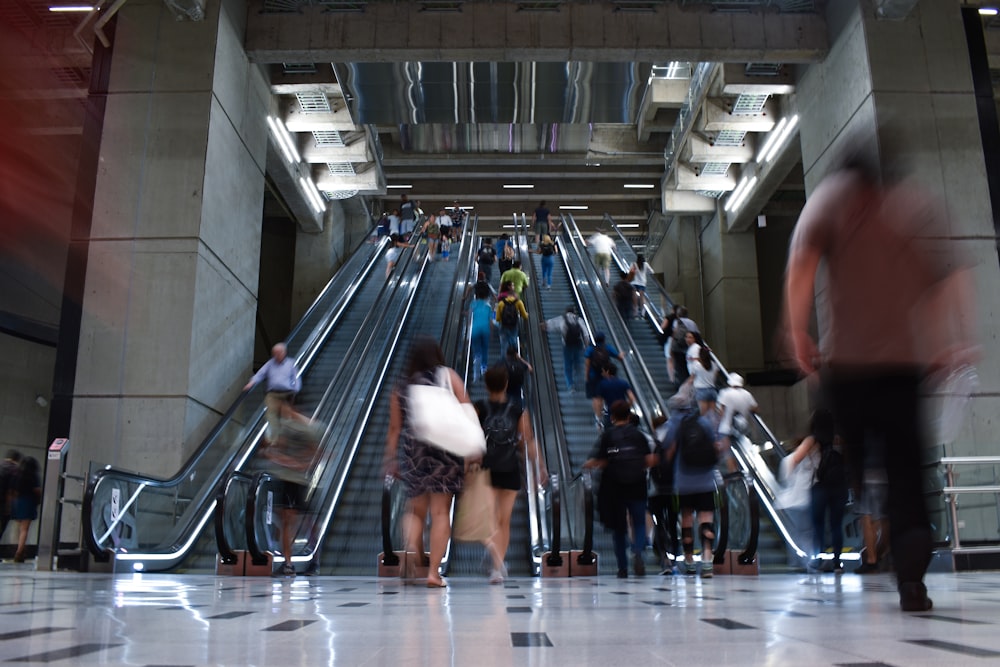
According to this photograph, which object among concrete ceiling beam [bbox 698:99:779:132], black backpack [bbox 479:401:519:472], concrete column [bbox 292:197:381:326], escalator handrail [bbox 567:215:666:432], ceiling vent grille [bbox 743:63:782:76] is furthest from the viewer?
concrete column [bbox 292:197:381:326]

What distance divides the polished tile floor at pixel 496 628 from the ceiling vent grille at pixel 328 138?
13.2m

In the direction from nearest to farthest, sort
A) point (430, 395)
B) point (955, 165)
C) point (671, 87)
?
point (430, 395) < point (955, 165) < point (671, 87)

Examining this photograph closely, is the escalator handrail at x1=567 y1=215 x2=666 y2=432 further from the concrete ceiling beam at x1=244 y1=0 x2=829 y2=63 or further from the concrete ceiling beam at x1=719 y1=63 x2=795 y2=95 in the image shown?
the concrete ceiling beam at x1=244 y1=0 x2=829 y2=63

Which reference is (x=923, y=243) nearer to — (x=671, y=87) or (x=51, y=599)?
(x=51, y=599)

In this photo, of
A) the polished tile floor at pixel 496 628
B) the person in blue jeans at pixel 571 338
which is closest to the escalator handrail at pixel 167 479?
the polished tile floor at pixel 496 628

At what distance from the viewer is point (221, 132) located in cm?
1170

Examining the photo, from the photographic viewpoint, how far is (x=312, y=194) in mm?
18859

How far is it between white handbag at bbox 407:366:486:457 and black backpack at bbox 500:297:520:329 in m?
7.27

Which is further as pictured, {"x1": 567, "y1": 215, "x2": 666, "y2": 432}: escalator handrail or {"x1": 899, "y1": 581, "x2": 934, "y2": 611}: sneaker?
{"x1": 567, "y1": 215, "x2": 666, "y2": 432}: escalator handrail

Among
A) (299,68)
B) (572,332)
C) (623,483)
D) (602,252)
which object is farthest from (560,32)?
(623,483)

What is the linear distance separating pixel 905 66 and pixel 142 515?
10.7m

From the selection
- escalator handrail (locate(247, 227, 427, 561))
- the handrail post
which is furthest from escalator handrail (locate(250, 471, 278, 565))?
the handrail post

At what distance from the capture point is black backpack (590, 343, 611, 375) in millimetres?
10680

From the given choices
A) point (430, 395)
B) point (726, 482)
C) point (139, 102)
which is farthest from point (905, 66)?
point (139, 102)
